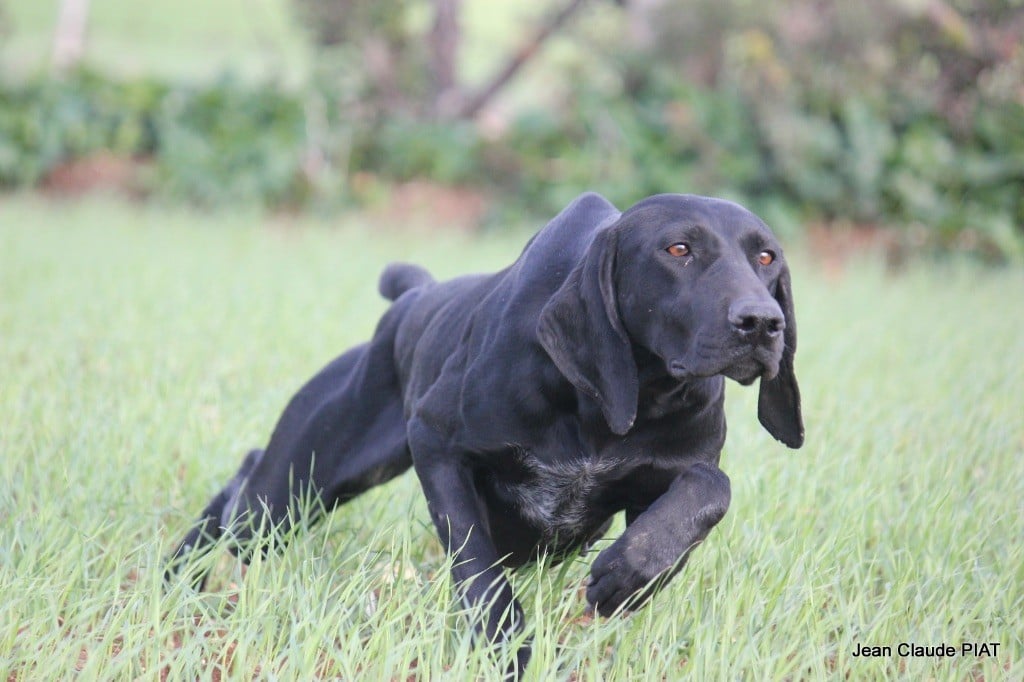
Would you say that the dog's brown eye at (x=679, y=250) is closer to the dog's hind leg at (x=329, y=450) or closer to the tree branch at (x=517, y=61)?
the dog's hind leg at (x=329, y=450)

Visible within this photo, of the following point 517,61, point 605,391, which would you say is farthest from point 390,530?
point 517,61

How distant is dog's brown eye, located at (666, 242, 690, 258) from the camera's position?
9.62 ft

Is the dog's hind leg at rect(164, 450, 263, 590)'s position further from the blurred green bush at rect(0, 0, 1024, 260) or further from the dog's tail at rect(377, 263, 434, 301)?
the blurred green bush at rect(0, 0, 1024, 260)

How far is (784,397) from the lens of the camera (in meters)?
3.18

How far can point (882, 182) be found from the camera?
1288 cm

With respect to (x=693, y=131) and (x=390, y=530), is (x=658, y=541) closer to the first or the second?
(x=390, y=530)

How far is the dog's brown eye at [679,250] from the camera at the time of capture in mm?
2932

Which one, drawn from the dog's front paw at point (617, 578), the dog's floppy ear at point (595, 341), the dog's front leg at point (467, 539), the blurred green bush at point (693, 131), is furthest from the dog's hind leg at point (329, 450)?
the blurred green bush at point (693, 131)

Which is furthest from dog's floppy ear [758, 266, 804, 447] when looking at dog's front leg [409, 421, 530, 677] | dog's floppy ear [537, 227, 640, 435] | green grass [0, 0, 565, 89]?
green grass [0, 0, 565, 89]

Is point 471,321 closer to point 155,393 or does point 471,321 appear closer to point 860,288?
point 155,393

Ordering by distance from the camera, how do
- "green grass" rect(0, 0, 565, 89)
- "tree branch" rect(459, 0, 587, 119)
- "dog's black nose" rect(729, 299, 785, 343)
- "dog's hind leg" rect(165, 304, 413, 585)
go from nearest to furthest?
"dog's black nose" rect(729, 299, 785, 343)
"dog's hind leg" rect(165, 304, 413, 585)
"tree branch" rect(459, 0, 587, 119)
"green grass" rect(0, 0, 565, 89)

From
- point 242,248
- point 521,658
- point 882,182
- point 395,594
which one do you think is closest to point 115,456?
point 395,594

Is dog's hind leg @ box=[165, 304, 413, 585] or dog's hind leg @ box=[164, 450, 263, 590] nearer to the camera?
dog's hind leg @ box=[165, 304, 413, 585]

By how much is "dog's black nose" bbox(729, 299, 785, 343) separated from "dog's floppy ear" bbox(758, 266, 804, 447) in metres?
0.37
